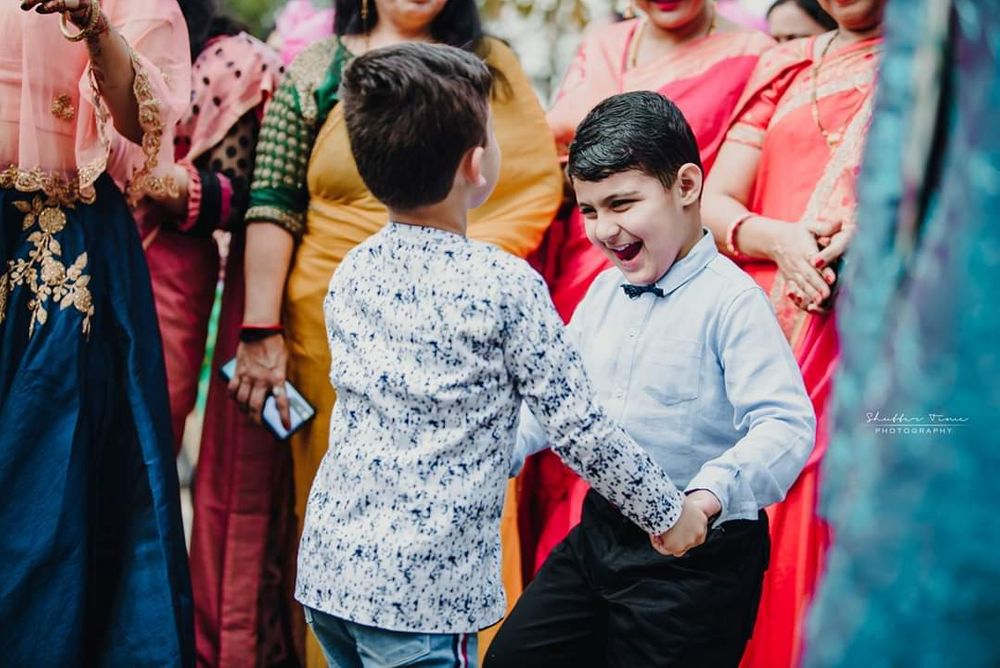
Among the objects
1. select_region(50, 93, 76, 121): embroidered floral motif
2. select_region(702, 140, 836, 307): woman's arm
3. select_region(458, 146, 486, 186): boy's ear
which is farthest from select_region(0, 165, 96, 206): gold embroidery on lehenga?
select_region(702, 140, 836, 307): woman's arm

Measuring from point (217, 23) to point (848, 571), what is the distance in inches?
99.9

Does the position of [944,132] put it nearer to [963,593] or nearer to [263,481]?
[963,593]

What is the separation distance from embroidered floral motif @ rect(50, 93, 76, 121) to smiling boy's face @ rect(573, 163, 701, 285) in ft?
3.20

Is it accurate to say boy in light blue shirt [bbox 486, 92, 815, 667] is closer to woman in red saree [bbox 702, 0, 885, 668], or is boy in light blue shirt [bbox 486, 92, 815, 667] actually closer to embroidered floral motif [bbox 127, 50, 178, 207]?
woman in red saree [bbox 702, 0, 885, 668]

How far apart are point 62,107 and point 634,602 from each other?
53.3 inches

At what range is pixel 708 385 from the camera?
1.69 metres

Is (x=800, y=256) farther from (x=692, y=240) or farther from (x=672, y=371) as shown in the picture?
(x=672, y=371)

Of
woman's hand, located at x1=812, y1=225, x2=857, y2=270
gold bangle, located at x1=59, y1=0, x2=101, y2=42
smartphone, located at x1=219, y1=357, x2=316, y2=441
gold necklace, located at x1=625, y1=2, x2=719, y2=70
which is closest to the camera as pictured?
gold bangle, located at x1=59, y1=0, x2=101, y2=42

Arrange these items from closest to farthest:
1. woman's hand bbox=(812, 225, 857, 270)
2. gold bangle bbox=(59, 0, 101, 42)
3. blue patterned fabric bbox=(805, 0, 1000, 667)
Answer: blue patterned fabric bbox=(805, 0, 1000, 667), gold bangle bbox=(59, 0, 101, 42), woman's hand bbox=(812, 225, 857, 270)

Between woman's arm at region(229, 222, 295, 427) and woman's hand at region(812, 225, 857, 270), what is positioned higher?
woman's hand at region(812, 225, 857, 270)

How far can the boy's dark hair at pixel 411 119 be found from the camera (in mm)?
1521

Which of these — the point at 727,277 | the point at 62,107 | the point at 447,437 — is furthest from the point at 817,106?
the point at 62,107

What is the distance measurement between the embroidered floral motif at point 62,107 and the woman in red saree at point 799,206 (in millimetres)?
1252

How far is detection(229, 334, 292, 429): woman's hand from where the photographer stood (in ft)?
8.03
